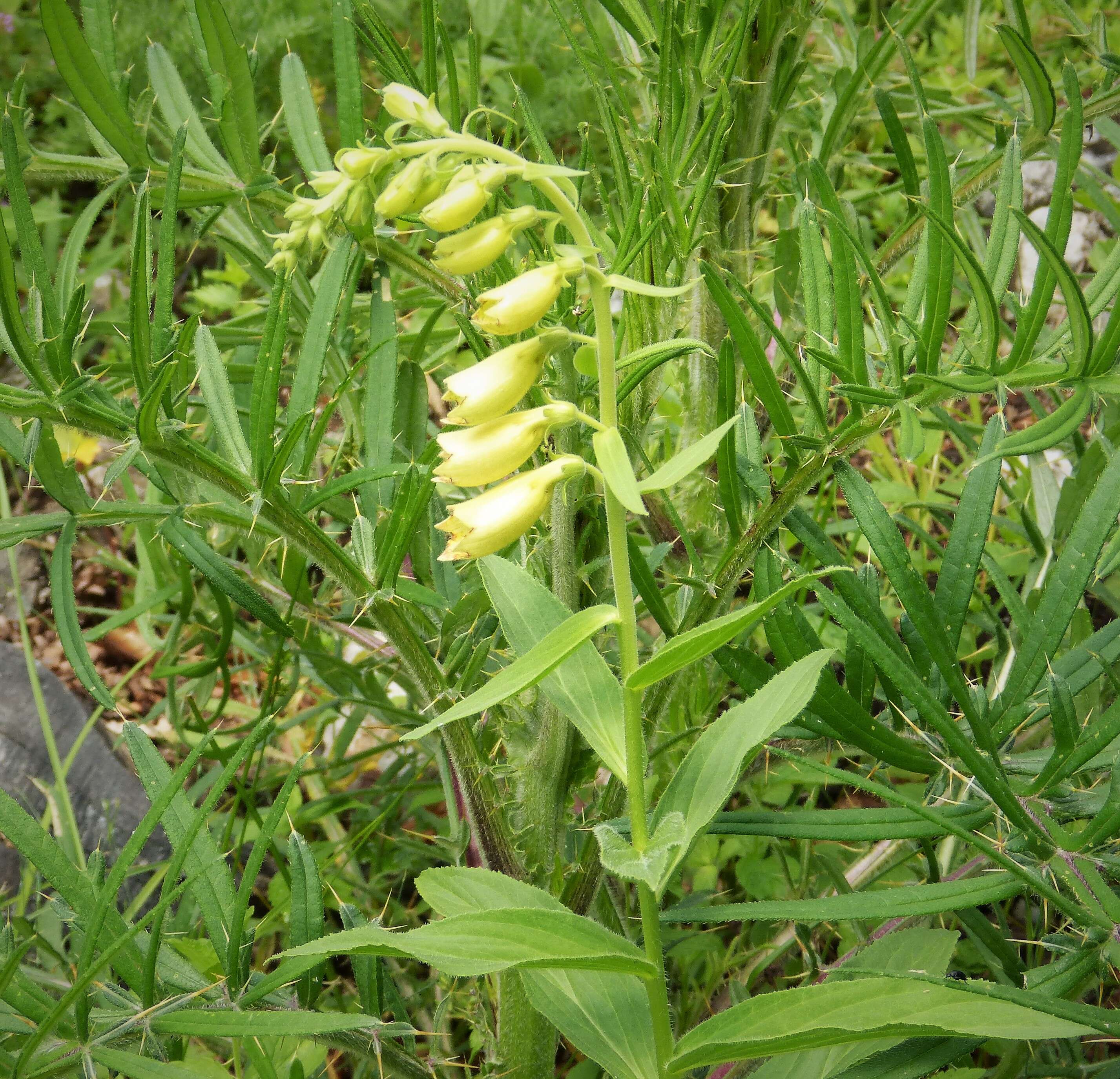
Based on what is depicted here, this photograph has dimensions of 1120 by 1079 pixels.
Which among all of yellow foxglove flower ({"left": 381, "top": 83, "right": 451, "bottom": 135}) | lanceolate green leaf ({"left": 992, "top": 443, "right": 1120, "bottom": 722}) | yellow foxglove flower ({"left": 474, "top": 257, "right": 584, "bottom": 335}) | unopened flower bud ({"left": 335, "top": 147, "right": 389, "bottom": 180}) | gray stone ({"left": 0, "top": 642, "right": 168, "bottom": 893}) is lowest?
gray stone ({"left": 0, "top": 642, "right": 168, "bottom": 893})

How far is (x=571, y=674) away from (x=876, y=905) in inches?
11.3

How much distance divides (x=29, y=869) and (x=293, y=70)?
1.06m

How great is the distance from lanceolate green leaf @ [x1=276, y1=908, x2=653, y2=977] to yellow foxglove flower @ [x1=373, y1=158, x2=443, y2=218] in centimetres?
43

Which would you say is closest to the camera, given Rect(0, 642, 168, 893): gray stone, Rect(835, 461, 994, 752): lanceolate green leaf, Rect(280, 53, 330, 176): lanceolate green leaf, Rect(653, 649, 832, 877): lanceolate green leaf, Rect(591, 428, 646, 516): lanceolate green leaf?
Rect(591, 428, 646, 516): lanceolate green leaf

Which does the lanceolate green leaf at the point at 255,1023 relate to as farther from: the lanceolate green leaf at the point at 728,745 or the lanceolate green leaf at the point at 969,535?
the lanceolate green leaf at the point at 969,535

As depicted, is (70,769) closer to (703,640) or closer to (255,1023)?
(255,1023)

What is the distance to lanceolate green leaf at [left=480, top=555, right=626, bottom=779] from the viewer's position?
0.74 m

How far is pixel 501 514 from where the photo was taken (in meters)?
0.63

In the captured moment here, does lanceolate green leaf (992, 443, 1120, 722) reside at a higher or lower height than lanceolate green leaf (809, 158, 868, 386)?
lower

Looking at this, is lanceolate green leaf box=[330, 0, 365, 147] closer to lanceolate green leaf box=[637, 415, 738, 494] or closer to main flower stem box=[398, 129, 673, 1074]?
main flower stem box=[398, 129, 673, 1074]

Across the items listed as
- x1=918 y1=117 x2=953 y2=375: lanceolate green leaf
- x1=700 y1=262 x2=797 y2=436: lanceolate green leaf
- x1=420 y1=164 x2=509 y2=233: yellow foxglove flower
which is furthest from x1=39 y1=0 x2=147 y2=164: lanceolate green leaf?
x1=918 y1=117 x2=953 y2=375: lanceolate green leaf

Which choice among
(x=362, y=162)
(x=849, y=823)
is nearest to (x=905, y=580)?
(x=849, y=823)

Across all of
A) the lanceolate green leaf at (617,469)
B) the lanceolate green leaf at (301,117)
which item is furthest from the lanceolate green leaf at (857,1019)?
the lanceolate green leaf at (301,117)

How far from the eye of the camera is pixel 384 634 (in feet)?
3.11
